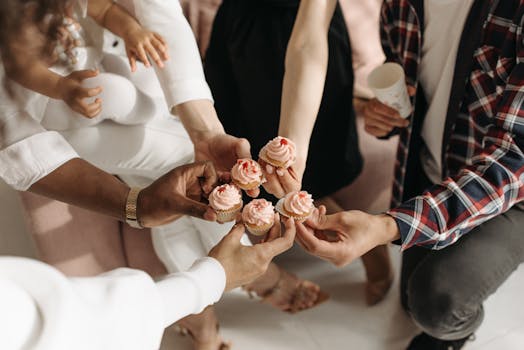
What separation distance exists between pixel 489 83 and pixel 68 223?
0.91m

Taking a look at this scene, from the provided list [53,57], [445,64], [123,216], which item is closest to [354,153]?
[445,64]

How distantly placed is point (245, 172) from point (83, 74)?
33 cm

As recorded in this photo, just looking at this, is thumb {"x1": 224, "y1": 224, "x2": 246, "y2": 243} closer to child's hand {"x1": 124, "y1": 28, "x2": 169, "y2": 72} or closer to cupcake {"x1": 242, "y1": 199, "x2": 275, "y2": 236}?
cupcake {"x1": 242, "y1": 199, "x2": 275, "y2": 236}

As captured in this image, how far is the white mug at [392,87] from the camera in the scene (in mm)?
1033

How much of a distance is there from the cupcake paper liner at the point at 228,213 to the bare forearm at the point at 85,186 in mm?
176

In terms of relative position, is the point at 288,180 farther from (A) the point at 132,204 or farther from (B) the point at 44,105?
(B) the point at 44,105

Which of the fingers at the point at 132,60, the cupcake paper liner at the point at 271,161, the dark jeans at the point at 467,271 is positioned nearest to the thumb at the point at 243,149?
the cupcake paper liner at the point at 271,161

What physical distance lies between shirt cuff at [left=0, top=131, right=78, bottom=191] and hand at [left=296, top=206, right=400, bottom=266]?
0.42 meters

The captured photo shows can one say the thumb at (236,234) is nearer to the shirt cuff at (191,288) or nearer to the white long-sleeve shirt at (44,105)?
the shirt cuff at (191,288)

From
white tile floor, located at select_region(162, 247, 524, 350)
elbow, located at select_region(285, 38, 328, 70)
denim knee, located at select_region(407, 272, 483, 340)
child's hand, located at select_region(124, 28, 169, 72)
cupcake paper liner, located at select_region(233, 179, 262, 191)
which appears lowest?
white tile floor, located at select_region(162, 247, 524, 350)

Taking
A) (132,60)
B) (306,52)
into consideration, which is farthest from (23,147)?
(306,52)

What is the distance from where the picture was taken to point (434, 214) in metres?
0.89

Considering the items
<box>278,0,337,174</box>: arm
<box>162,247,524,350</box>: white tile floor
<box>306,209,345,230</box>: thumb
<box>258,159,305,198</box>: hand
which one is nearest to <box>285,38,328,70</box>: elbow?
<box>278,0,337,174</box>: arm

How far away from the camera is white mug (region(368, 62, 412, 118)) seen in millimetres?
1033
